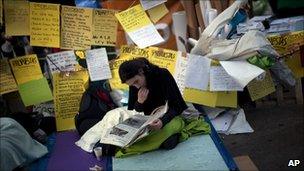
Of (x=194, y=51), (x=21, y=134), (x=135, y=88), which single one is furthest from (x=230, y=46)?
(x=21, y=134)

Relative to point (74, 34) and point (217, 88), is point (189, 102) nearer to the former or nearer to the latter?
point (217, 88)

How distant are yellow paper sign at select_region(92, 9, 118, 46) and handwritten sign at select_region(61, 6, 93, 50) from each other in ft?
0.18

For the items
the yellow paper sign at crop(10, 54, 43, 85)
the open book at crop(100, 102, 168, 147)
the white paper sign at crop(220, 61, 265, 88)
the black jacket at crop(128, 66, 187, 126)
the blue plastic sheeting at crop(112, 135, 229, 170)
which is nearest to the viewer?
the blue plastic sheeting at crop(112, 135, 229, 170)

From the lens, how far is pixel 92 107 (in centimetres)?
407

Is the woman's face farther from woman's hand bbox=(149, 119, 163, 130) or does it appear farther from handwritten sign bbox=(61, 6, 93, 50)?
handwritten sign bbox=(61, 6, 93, 50)

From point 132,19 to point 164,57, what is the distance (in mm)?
527

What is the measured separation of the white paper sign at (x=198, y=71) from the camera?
4.11 m

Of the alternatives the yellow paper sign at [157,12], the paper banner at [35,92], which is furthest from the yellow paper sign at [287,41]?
the paper banner at [35,92]

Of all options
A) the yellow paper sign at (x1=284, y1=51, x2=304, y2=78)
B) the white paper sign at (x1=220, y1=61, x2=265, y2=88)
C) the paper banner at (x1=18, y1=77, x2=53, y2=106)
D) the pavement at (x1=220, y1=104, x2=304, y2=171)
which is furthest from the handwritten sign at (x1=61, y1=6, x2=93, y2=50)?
the yellow paper sign at (x1=284, y1=51, x2=304, y2=78)

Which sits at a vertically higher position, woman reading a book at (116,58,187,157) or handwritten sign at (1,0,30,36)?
handwritten sign at (1,0,30,36)

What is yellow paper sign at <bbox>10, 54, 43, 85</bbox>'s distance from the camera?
13.8ft

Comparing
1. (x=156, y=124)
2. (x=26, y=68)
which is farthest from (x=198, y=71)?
(x=26, y=68)

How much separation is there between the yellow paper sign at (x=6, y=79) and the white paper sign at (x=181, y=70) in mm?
1666

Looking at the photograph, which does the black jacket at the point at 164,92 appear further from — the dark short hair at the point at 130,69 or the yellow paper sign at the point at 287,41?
the yellow paper sign at the point at 287,41
